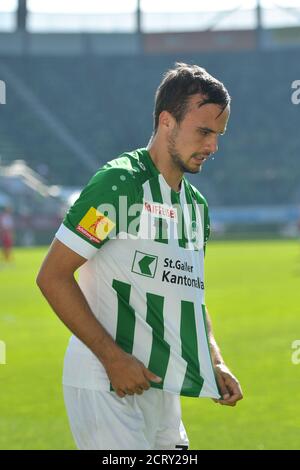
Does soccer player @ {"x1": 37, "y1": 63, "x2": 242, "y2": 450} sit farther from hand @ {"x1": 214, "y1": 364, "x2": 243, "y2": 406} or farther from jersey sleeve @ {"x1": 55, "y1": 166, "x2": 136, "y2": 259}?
hand @ {"x1": 214, "y1": 364, "x2": 243, "y2": 406}

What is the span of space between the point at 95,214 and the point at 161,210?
30 cm

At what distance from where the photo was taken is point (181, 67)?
141 inches

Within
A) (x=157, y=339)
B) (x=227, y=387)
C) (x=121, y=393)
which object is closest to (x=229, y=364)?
(x=227, y=387)

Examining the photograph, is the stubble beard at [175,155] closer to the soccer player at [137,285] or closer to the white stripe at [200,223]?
the soccer player at [137,285]

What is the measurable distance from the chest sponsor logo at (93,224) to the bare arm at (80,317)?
0.25ft

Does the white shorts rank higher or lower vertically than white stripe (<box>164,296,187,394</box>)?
lower

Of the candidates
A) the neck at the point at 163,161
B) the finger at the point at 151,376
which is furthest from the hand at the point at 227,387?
the neck at the point at 163,161

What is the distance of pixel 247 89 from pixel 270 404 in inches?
1868

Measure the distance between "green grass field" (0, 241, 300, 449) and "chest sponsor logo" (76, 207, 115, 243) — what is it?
Answer: 340 centimetres

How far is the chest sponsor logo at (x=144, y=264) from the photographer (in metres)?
3.52

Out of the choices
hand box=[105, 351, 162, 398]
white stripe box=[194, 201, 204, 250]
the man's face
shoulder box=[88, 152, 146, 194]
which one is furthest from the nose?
hand box=[105, 351, 162, 398]

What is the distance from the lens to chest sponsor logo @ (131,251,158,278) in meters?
3.52

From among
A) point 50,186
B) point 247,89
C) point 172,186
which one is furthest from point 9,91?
point 172,186
